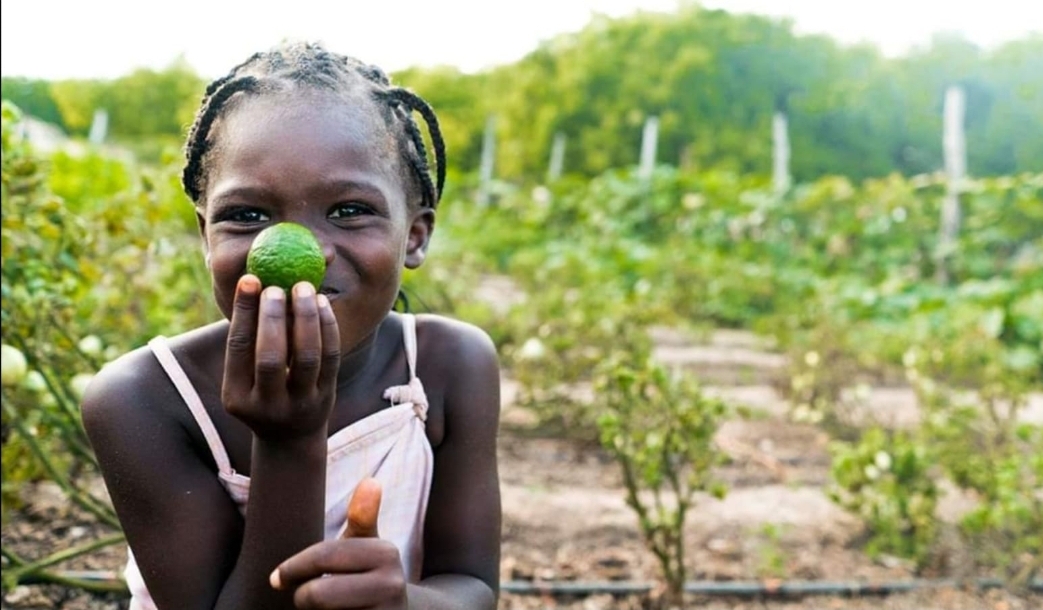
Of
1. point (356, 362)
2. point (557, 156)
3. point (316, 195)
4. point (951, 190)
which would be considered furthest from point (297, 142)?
point (557, 156)

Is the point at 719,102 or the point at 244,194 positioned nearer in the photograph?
the point at 244,194

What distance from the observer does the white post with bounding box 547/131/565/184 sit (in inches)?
892

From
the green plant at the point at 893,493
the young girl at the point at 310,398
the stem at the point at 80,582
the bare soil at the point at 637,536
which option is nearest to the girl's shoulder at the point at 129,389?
the young girl at the point at 310,398

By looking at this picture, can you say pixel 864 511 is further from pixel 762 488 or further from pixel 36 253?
pixel 36 253

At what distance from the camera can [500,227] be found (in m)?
17.4

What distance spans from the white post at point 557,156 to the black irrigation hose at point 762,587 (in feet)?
60.6

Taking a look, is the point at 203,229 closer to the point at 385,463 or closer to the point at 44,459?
the point at 385,463

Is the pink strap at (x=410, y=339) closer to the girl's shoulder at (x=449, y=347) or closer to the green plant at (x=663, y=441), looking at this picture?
the girl's shoulder at (x=449, y=347)

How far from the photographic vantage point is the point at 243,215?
1.44m

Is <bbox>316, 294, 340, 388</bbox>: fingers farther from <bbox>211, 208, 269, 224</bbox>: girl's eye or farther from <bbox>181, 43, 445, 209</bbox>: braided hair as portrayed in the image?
<bbox>181, 43, 445, 209</bbox>: braided hair

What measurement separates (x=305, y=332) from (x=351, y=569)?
0.32 m

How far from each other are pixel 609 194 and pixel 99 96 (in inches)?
1280

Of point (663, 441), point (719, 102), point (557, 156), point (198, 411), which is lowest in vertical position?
point (663, 441)

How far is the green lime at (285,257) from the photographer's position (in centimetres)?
123
